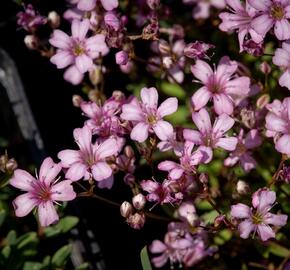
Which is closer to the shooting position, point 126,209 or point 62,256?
point 126,209

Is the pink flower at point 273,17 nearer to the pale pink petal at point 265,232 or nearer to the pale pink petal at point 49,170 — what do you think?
the pale pink petal at point 265,232

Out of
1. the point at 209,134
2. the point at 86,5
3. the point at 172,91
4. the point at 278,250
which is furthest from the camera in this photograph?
the point at 172,91

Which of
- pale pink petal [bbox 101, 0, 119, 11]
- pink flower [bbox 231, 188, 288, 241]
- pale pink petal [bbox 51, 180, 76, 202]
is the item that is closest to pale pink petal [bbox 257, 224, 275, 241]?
pink flower [bbox 231, 188, 288, 241]

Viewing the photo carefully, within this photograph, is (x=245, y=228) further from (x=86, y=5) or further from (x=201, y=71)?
(x=86, y=5)

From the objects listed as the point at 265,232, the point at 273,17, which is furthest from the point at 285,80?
the point at 265,232

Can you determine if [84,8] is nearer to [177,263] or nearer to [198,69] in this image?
[198,69]

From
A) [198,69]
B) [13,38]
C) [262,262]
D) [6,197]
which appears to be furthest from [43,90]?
[262,262]

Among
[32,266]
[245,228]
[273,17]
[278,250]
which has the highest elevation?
[273,17]
